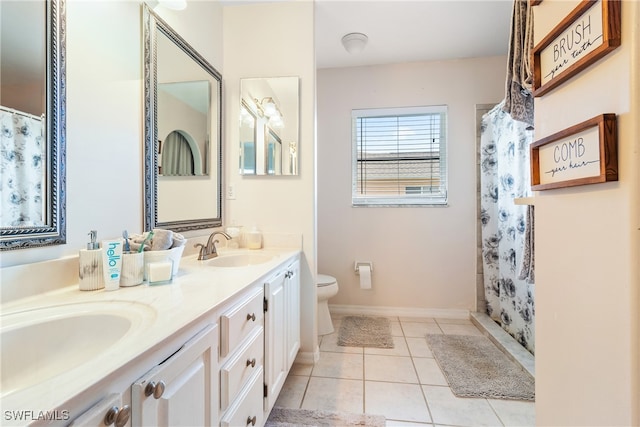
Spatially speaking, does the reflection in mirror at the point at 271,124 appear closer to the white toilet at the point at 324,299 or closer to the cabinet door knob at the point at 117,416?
the white toilet at the point at 324,299

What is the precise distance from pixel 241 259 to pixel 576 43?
163 cm

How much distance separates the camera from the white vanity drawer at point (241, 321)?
0.85 m

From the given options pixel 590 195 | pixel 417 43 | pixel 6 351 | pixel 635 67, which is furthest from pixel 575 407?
pixel 417 43

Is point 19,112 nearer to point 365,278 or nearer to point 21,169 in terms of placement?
point 21,169

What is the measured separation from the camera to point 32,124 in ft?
2.70

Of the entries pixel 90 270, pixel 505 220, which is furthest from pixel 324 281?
pixel 90 270

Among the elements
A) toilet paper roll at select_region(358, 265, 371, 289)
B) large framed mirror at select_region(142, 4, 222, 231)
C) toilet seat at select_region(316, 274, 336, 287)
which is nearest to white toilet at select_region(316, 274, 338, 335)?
toilet seat at select_region(316, 274, 336, 287)

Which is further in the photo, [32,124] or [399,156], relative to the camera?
[399,156]

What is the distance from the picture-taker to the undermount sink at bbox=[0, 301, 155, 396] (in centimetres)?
61

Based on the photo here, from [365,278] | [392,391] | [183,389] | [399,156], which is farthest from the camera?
[399,156]

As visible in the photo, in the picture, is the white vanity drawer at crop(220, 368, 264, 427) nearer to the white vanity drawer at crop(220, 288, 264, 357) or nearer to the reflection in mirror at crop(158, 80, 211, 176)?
the white vanity drawer at crop(220, 288, 264, 357)

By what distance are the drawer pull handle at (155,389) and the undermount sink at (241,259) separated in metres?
0.99

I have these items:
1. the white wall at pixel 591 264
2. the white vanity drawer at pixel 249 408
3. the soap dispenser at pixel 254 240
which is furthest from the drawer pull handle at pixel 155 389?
the soap dispenser at pixel 254 240

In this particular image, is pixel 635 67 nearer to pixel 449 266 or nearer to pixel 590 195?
pixel 590 195
